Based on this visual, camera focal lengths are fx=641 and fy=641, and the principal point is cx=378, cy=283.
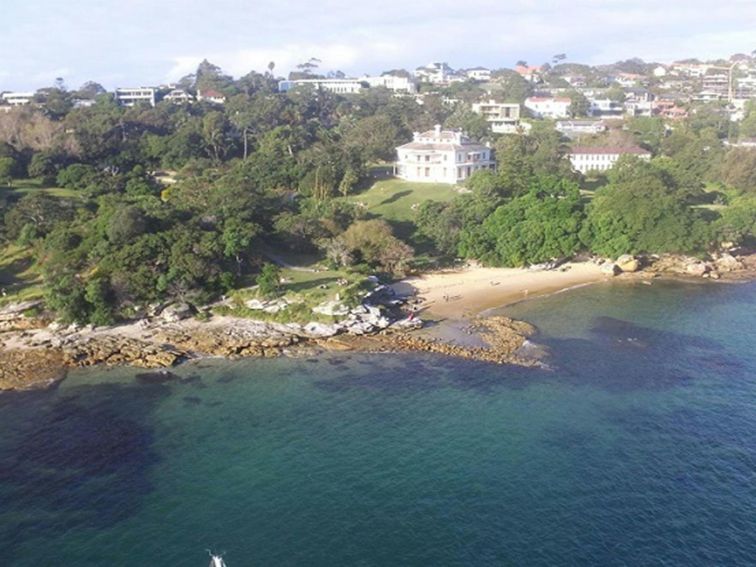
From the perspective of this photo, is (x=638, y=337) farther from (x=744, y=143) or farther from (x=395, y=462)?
(x=744, y=143)

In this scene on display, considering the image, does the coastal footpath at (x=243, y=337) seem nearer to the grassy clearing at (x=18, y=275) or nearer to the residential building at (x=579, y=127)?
the grassy clearing at (x=18, y=275)

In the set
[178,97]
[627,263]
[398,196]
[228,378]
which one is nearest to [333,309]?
[228,378]

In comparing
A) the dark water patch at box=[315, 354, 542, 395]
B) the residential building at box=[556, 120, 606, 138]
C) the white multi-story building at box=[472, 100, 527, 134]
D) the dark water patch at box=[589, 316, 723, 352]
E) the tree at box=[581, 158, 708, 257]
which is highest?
the white multi-story building at box=[472, 100, 527, 134]

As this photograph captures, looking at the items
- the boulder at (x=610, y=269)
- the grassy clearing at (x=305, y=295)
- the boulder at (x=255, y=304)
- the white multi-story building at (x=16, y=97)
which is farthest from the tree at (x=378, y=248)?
the white multi-story building at (x=16, y=97)

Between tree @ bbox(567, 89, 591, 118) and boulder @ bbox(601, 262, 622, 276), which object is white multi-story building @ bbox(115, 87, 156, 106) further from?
boulder @ bbox(601, 262, 622, 276)

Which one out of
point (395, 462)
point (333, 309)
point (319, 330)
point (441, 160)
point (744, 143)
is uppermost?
→ point (744, 143)

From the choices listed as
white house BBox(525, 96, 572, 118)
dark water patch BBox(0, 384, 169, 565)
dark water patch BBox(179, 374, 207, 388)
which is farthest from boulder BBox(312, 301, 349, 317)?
white house BBox(525, 96, 572, 118)
